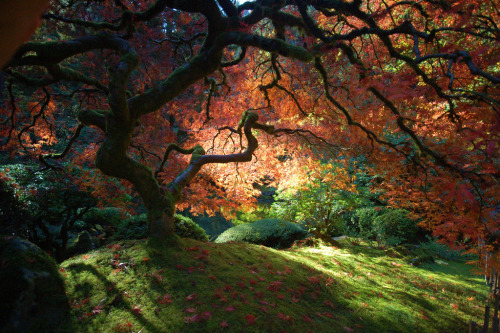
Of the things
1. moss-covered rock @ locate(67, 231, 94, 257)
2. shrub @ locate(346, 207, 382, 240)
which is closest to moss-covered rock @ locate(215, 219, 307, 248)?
moss-covered rock @ locate(67, 231, 94, 257)

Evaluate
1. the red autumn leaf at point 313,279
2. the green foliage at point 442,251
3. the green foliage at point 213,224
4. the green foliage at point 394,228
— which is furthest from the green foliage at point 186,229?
the green foliage at point 213,224

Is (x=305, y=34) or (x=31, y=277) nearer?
(x=31, y=277)

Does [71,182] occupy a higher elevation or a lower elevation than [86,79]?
lower

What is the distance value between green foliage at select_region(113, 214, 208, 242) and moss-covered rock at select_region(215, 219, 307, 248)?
1.84 meters

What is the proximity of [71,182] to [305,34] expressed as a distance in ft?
16.4

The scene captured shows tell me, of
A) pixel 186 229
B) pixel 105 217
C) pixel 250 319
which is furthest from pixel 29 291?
pixel 105 217

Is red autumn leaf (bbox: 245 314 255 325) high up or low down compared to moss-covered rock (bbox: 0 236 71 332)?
down

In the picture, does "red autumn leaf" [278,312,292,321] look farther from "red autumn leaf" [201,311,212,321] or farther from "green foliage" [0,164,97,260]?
"green foliage" [0,164,97,260]

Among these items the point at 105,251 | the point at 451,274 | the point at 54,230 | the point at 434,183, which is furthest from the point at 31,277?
the point at 451,274

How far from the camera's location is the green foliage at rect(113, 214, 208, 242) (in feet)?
15.8

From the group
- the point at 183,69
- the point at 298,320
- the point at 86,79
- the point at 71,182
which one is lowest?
the point at 298,320

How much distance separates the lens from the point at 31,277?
2.08 m

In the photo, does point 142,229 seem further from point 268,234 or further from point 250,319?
point 268,234

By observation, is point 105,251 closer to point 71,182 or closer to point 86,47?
point 71,182
